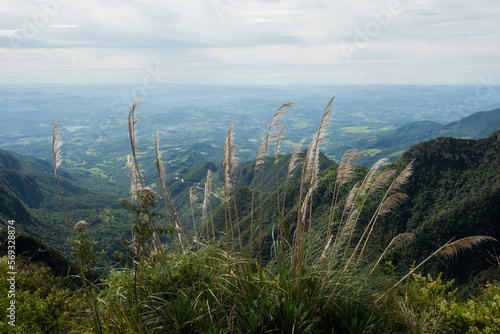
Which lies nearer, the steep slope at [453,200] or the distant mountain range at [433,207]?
the steep slope at [453,200]

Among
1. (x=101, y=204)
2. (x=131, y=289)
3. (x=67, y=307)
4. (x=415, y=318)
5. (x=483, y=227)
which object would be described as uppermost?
(x=131, y=289)

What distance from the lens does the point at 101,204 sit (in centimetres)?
9700

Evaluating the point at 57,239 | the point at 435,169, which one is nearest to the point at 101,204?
the point at 57,239

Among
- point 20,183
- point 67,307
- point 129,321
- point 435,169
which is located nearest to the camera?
point 129,321

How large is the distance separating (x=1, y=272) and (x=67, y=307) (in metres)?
1.44

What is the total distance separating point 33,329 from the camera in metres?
3.17

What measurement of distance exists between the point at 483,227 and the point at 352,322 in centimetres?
4638

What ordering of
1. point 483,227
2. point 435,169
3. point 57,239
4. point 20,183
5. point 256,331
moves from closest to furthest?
point 256,331
point 483,227
point 435,169
point 57,239
point 20,183

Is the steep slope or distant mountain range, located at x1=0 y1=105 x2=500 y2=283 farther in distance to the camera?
distant mountain range, located at x1=0 y1=105 x2=500 y2=283

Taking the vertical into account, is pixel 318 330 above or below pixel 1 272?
above

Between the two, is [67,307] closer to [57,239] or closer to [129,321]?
[129,321]

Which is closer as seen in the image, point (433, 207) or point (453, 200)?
point (433, 207)

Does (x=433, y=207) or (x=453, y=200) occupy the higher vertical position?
(x=453, y=200)

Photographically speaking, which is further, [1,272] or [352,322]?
[1,272]
